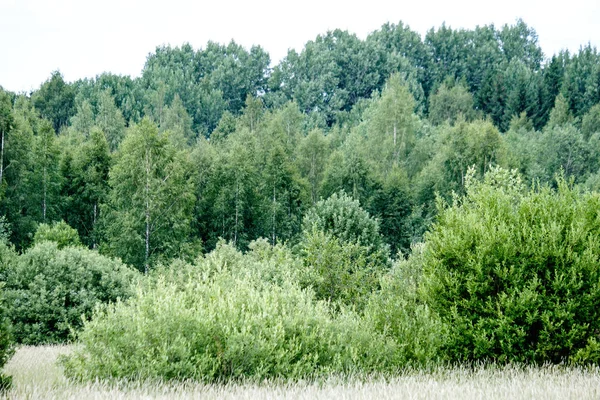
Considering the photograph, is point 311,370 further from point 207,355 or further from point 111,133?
point 111,133

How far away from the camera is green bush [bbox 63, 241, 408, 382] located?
9.86m

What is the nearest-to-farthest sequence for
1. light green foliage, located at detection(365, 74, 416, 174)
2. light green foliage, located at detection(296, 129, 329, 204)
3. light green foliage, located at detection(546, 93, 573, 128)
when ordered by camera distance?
light green foliage, located at detection(296, 129, 329, 204) < light green foliage, located at detection(365, 74, 416, 174) < light green foliage, located at detection(546, 93, 573, 128)

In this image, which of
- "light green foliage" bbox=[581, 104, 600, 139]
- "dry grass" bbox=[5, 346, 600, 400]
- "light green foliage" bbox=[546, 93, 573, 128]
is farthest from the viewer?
"light green foliage" bbox=[546, 93, 573, 128]

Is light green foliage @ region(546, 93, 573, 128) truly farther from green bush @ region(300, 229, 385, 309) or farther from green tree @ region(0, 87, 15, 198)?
green bush @ region(300, 229, 385, 309)

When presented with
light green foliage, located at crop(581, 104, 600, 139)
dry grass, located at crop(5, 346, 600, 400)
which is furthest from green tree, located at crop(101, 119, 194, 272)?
light green foliage, located at crop(581, 104, 600, 139)

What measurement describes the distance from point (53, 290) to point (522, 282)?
14733 mm

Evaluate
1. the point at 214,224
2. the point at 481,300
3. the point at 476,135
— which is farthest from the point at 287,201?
the point at 481,300

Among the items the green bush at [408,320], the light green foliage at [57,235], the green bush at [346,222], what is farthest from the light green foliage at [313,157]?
the green bush at [408,320]

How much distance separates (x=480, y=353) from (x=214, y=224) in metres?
42.6

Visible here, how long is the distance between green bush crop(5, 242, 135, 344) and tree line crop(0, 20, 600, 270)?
39.9 feet

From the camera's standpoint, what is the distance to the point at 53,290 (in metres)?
19.9

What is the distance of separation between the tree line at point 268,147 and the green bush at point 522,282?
12.7 ft

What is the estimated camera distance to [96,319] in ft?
34.6

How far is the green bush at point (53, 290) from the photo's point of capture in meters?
19.4
